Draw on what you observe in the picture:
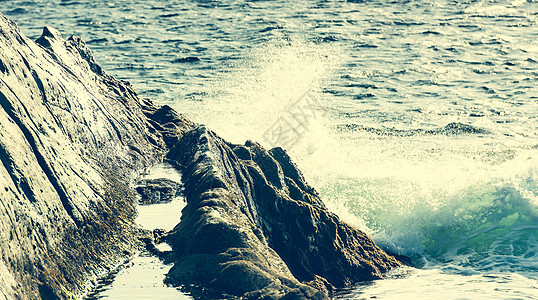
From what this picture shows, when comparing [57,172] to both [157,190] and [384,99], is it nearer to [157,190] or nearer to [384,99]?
[157,190]

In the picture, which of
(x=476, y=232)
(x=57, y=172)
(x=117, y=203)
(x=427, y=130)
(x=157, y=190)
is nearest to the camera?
(x=57, y=172)

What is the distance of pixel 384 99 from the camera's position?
30.3 meters

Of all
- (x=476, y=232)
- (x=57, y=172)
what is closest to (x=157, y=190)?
(x=57, y=172)

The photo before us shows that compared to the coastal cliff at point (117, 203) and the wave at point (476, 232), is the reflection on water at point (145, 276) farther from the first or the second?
the wave at point (476, 232)

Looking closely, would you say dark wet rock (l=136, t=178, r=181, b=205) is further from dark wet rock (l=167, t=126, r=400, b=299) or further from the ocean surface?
the ocean surface

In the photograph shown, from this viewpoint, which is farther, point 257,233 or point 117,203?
point 117,203

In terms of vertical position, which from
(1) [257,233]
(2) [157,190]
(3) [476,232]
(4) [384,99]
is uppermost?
(4) [384,99]

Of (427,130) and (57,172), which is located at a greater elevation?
(427,130)

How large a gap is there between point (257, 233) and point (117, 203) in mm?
2937

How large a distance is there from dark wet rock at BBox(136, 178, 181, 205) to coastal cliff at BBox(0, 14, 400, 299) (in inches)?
10.7

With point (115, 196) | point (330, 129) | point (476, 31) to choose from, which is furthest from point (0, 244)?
point (476, 31)

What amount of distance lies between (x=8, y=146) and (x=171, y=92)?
19986 mm

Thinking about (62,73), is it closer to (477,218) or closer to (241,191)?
(241,191)

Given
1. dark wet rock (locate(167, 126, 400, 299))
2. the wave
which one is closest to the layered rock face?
dark wet rock (locate(167, 126, 400, 299))
